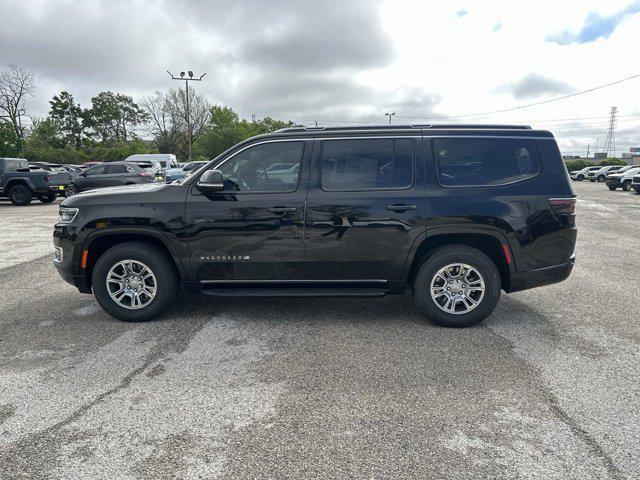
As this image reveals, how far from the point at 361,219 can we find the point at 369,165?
1.86ft

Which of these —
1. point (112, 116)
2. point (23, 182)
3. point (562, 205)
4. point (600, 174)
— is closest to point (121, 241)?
point (562, 205)

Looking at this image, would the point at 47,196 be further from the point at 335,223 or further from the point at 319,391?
the point at 319,391

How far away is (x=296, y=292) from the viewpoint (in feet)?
14.0

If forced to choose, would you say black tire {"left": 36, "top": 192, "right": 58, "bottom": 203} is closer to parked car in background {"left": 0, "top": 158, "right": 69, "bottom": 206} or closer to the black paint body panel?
parked car in background {"left": 0, "top": 158, "right": 69, "bottom": 206}

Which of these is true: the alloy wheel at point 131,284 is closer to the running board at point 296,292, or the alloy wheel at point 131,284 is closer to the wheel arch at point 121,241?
the wheel arch at point 121,241

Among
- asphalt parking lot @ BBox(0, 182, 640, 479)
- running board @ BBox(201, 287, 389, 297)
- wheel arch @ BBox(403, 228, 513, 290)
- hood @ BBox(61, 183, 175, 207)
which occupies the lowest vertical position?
asphalt parking lot @ BBox(0, 182, 640, 479)

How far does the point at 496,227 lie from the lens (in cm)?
414

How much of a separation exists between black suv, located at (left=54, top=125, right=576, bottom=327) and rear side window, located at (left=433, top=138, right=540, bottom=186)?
0.03ft

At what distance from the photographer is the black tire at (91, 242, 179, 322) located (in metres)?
4.34

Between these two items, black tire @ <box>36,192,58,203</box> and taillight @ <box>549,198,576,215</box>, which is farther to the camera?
black tire @ <box>36,192,58,203</box>

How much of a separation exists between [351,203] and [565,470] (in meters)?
Answer: 2.67

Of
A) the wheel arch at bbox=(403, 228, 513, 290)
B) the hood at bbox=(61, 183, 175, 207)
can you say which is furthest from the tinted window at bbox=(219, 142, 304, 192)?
the wheel arch at bbox=(403, 228, 513, 290)

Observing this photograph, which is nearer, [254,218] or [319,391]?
[319,391]

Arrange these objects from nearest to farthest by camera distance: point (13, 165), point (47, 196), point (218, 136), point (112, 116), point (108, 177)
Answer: point (13, 165) → point (47, 196) → point (108, 177) → point (218, 136) → point (112, 116)
